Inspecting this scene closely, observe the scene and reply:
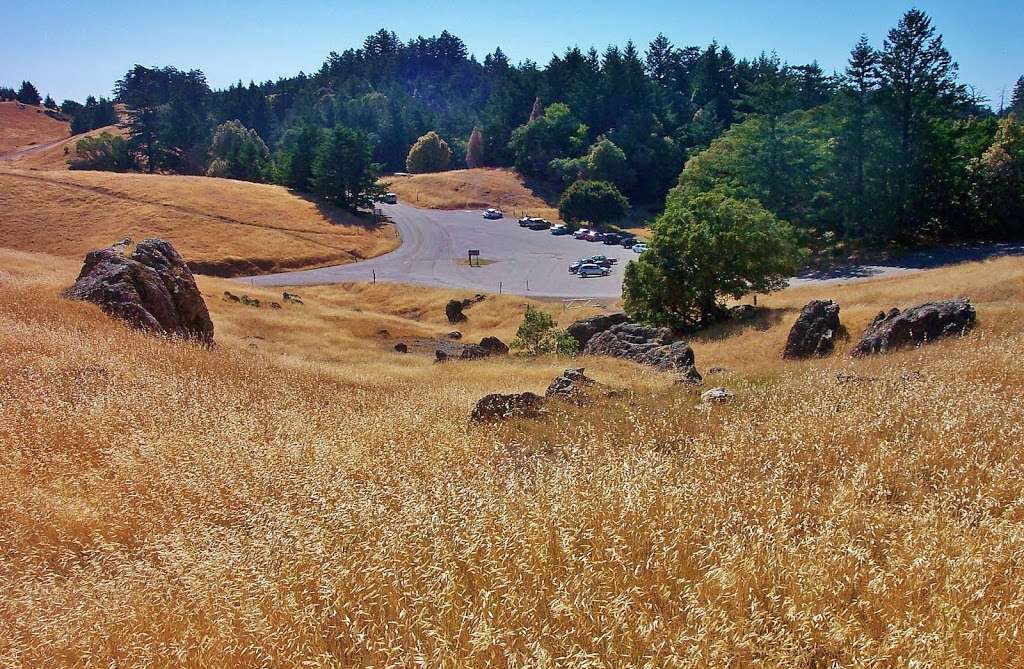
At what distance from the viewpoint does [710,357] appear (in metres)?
26.1

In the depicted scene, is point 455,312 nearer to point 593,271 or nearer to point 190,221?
point 593,271

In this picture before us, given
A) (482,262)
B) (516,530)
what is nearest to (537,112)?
(482,262)

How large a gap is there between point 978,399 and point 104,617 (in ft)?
27.6

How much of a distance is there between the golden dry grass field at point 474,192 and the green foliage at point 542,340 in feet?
251

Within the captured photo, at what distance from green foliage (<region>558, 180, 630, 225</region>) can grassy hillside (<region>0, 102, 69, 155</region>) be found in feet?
415

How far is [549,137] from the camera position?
117m

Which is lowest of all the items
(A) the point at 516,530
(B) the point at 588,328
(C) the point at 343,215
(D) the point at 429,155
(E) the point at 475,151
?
(B) the point at 588,328

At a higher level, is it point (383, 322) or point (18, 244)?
point (18, 244)

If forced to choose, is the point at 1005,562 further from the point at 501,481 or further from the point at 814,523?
the point at 501,481

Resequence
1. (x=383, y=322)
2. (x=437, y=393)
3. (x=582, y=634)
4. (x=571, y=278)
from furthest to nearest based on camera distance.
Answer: (x=571, y=278) → (x=383, y=322) → (x=437, y=393) → (x=582, y=634)

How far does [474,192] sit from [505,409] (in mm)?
107362

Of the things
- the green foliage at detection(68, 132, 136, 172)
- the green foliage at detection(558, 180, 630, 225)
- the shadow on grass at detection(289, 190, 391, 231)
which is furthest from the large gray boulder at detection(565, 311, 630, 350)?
the green foliage at detection(68, 132, 136, 172)

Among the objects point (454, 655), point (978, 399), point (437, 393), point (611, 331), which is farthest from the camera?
point (611, 331)

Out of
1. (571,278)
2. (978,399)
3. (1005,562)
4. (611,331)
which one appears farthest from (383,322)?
(1005,562)
